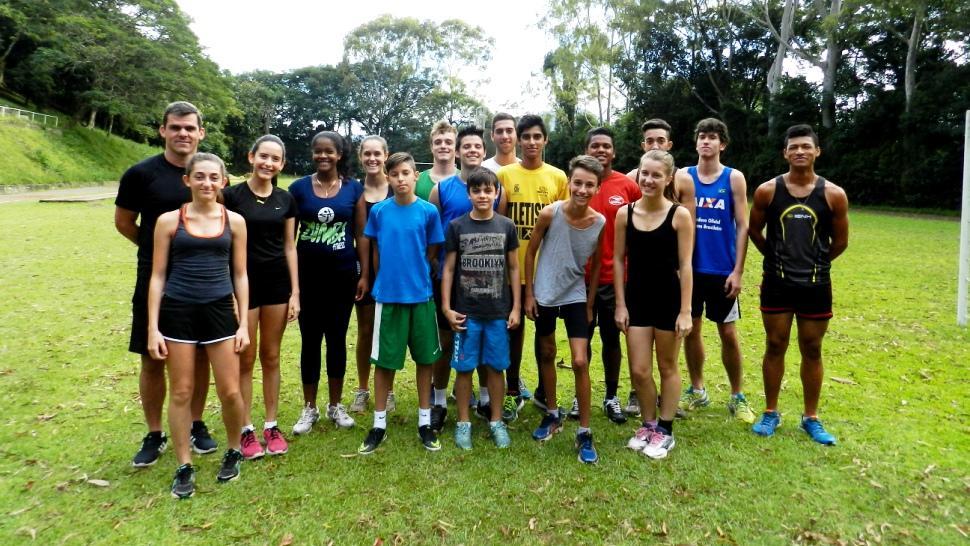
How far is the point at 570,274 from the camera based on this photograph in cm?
395

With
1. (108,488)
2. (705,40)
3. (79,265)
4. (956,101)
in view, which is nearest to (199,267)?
(108,488)

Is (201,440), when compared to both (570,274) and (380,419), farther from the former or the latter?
(570,274)

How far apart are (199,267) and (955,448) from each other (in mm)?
4948

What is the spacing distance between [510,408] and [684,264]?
5.74 feet

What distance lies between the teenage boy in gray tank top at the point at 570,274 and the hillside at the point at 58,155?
2794cm

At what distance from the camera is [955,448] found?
149 inches

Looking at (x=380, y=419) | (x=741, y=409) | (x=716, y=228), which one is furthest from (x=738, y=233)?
(x=380, y=419)

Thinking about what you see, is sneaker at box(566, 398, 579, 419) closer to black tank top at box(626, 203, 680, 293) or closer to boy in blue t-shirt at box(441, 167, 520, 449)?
boy in blue t-shirt at box(441, 167, 520, 449)

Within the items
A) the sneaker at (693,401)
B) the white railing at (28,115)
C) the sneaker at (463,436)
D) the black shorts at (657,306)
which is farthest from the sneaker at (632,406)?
the white railing at (28,115)

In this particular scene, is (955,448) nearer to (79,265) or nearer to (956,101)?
(79,265)

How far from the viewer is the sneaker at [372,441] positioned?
3.79 m

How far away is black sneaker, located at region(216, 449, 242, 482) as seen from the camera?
3385mm

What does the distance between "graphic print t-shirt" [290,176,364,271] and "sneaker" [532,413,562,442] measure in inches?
71.7

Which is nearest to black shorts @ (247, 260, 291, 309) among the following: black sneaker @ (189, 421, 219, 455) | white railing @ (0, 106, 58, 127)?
black sneaker @ (189, 421, 219, 455)
